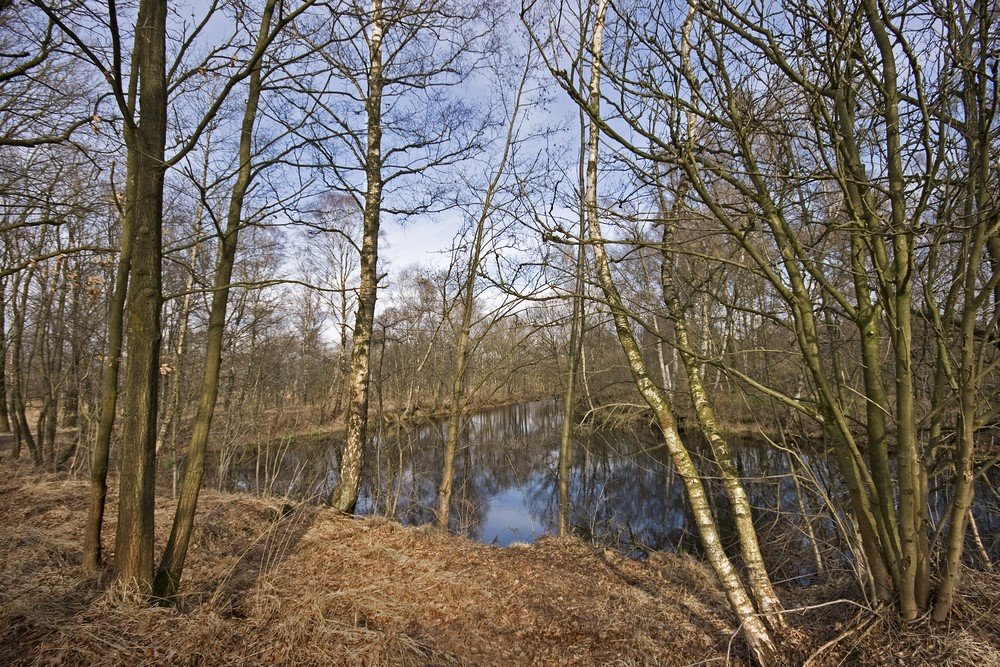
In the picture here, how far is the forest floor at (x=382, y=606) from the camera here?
2951 mm

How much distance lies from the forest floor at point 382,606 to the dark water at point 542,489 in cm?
A: 146

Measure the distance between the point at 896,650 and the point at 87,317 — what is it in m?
14.3

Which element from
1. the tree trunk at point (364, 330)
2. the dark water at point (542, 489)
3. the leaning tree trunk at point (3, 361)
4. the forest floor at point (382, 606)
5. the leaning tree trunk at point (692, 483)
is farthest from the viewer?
the leaning tree trunk at point (3, 361)

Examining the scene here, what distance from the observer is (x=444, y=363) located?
1498cm

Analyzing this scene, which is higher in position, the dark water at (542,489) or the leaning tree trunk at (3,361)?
the leaning tree trunk at (3,361)

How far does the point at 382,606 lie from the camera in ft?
13.8

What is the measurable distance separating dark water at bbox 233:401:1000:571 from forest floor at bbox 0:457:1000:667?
4.81ft

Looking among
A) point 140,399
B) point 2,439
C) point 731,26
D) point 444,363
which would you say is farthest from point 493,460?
point 2,439

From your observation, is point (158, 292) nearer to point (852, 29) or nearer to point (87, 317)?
point (852, 29)

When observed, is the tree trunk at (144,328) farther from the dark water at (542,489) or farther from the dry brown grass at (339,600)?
the dark water at (542,489)

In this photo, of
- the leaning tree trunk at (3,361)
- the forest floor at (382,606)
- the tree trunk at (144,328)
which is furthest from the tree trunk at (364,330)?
the leaning tree trunk at (3,361)

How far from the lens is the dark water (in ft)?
25.8

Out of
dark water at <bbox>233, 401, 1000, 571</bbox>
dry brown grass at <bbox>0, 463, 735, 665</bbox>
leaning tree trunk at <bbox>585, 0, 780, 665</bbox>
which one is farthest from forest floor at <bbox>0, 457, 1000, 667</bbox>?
dark water at <bbox>233, 401, 1000, 571</bbox>

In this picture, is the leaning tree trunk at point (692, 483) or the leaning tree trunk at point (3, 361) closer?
the leaning tree trunk at point (692, 483)
